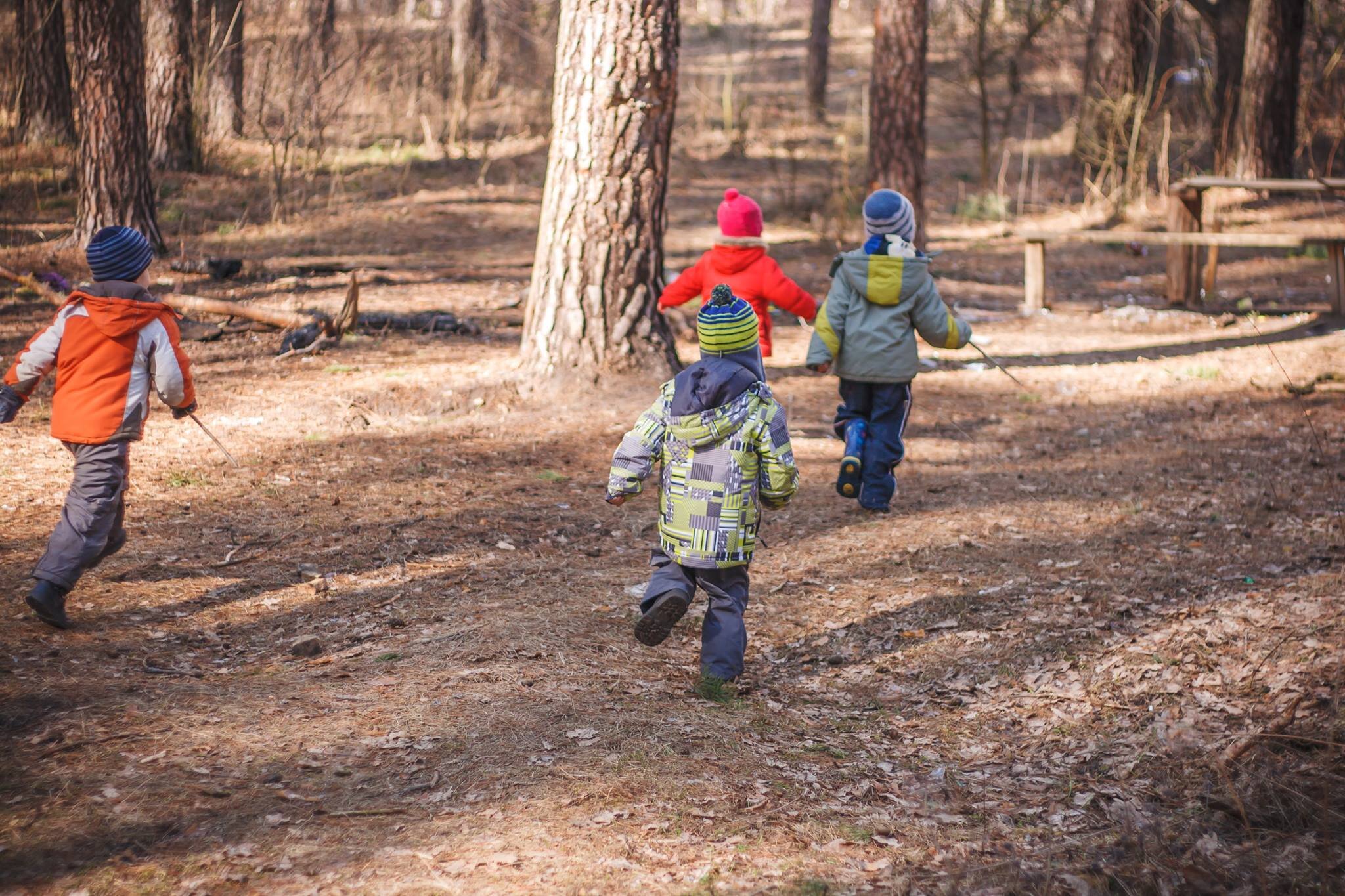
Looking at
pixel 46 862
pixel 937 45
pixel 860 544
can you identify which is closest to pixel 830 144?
pixel 937 45

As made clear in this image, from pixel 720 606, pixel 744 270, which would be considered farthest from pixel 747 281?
pixel 720 606

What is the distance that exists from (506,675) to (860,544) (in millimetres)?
2532

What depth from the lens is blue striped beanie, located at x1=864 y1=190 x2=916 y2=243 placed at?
652cm

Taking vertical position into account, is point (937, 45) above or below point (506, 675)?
above

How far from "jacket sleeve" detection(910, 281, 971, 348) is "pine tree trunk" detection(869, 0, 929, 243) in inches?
281

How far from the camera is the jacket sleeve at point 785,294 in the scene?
691 cm

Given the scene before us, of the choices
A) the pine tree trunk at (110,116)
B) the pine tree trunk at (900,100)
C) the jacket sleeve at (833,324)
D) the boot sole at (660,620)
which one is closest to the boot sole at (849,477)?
the jacket sleeve at (833,324)

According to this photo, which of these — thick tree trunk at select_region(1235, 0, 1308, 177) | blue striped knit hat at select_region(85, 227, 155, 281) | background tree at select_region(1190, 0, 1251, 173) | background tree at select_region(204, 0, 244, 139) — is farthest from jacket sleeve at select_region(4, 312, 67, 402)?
background tree at select_region(1190, 0, 1251, 173)

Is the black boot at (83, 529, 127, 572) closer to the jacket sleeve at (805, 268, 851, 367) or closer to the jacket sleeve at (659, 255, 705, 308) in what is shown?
the jacket sleeve at (659, 255, 705, 308)

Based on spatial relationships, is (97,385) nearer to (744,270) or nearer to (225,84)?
(744,270)

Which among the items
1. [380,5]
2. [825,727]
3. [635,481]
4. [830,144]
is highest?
[380,5]

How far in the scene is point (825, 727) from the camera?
434 centimetres

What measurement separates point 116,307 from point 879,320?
393cm

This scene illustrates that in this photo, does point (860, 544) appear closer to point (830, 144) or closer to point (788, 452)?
point (788, 452)
